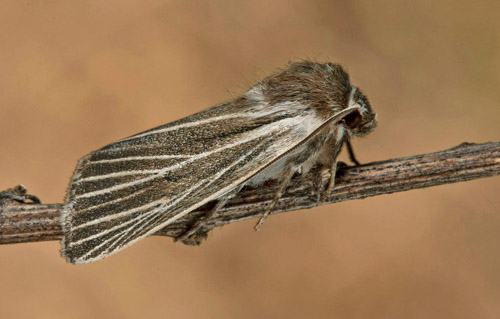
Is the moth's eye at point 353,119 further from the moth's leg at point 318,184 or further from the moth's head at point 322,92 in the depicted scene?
the moth's leg at point 318,184

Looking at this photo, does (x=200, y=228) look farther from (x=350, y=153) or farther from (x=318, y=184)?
(x=350, y=153)

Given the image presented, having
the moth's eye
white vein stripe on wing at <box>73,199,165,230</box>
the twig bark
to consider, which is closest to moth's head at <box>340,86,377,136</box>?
the moth's eye

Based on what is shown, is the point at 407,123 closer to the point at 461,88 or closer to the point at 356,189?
the point at 461,88

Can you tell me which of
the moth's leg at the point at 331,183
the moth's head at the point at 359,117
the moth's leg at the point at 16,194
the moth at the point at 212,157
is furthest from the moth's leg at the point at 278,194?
the moth's leg at the point at 16,194

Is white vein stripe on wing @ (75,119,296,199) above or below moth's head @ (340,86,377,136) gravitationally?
below

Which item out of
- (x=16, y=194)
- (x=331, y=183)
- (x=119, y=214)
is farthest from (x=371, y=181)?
(x=16, y=194)

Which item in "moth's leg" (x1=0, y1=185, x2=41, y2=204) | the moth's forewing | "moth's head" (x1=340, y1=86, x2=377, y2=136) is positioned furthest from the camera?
"moth's head" (x1=340, y1=86, x2=377, y2=136)

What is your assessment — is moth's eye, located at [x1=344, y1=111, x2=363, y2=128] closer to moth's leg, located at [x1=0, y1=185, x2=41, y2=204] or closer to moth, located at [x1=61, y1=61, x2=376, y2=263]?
moth, located at [x1=61, y1=61, x2=376, y2=263]
